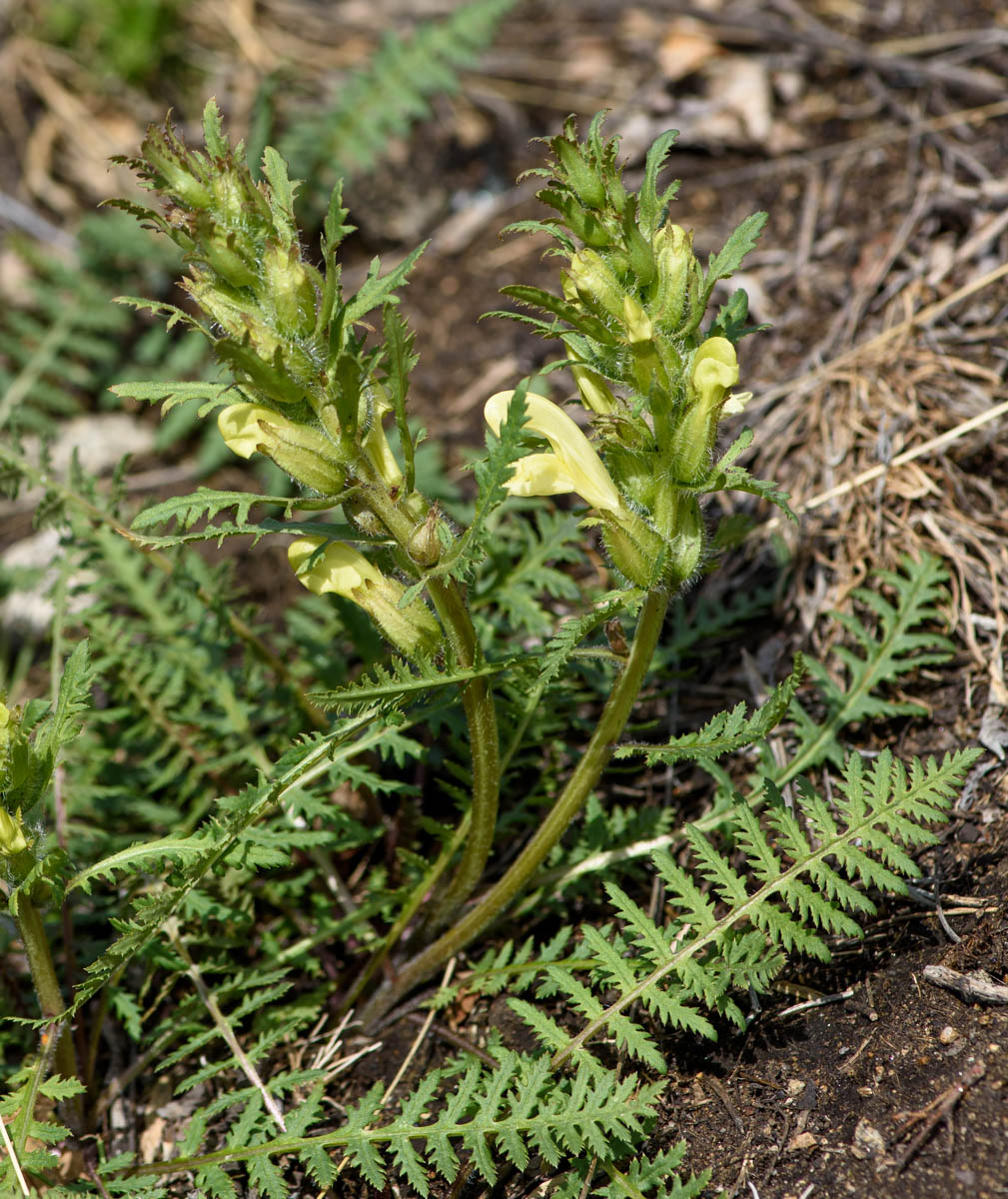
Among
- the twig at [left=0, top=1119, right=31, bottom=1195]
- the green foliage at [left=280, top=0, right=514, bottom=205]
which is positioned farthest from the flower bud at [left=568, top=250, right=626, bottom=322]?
the green foliage at [left=280, top=0, right=514, bottom=205]

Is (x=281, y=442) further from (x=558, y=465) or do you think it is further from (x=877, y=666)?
(x=877, y=666)

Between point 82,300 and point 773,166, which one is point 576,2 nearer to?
point 773,166

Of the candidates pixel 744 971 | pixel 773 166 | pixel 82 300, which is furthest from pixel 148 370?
pixel 744 971

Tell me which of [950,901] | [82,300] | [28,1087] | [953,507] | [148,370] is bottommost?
[950,901]

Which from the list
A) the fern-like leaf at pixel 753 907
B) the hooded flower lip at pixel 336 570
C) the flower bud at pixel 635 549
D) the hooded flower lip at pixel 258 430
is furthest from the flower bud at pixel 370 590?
the fern-like leaf at pixel 753 907

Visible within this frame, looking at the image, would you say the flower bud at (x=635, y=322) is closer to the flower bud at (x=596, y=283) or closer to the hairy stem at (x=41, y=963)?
the flower bud at (x=596, y=283)

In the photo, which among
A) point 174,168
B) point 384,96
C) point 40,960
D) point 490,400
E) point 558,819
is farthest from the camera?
point 384,96

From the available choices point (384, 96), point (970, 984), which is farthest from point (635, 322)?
point (384, 96)
